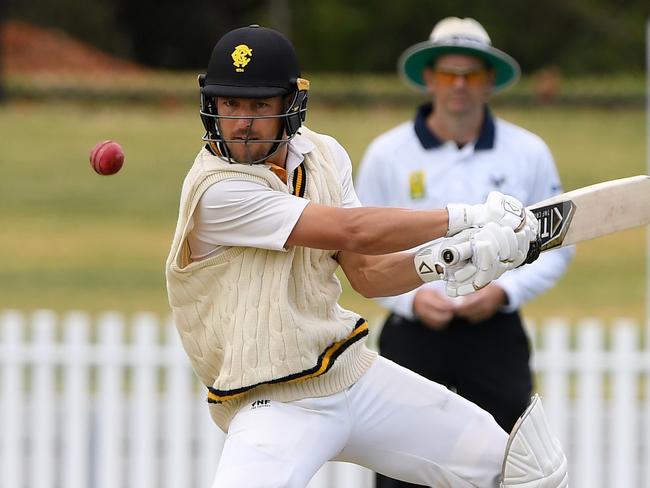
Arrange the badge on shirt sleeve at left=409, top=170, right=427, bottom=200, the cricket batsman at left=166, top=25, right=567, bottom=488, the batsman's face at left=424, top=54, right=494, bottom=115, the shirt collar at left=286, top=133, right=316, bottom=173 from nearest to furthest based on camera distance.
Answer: the cricket batsman at left=166, top=25, right=567, bottom=488 → the shirt collar at left=286, top=133, right=316, bottom=173 → the badge on shirt sleeve at left=409, top=170, right=427, bottom=200 → the batsman's face at left=424, top=54, right=494, bottom=115

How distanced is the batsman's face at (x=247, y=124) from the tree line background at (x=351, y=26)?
24.4 meters

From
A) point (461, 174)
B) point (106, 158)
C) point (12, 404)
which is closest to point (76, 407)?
point (12, 404)

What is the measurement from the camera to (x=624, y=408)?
6.25 metres

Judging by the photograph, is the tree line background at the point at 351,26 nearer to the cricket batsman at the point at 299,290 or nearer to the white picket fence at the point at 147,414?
the white picket fence at the point at 147,414

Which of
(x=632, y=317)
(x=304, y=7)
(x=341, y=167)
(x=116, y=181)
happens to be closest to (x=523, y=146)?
(x=341, y=167)

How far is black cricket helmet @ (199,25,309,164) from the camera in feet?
11.7

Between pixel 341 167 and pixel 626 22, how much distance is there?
81.3ft

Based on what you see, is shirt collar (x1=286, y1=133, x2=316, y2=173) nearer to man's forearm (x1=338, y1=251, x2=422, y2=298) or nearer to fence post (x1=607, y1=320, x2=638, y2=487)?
man's forearm (x1=338, y1=251, x2=422, y2=298)

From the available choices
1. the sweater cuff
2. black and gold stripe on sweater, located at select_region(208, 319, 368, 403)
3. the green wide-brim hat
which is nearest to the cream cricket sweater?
black and gold stripe on sweater, located at select_region(208, 319, 368, 403)

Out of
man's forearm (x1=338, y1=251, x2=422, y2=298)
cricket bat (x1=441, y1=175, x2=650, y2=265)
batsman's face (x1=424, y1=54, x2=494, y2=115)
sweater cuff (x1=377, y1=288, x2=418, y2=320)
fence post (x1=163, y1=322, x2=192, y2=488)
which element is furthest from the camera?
fence post (x1=163, y1=322, x2=192, y2=488)

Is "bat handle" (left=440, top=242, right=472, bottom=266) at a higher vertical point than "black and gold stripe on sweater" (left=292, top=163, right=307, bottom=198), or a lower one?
lower

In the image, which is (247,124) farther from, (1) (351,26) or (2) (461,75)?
(1) (351,26)

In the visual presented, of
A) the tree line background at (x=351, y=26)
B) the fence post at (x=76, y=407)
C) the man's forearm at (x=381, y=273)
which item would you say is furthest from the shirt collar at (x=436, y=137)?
the tree line background at (x=351, y=26)

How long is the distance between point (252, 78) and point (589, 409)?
10.5ft
